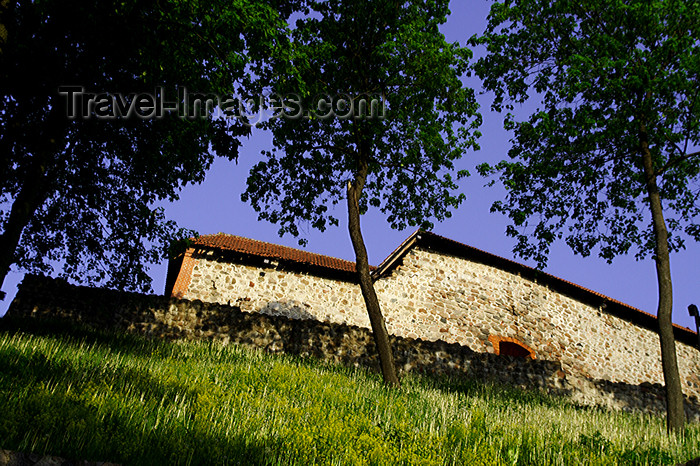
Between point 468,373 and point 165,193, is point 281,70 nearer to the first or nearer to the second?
point 165,193

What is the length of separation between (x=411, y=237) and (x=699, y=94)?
33.7 ft

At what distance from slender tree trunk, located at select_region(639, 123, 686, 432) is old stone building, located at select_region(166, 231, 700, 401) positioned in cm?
863

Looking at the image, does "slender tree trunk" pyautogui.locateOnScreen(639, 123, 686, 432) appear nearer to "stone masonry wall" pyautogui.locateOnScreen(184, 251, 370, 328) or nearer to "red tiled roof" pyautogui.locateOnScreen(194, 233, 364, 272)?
"stone masonry wall" pyautogui.locateOnScreen(184, 251, 370, 328)


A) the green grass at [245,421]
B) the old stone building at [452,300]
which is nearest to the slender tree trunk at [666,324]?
the green grass at [245,421]

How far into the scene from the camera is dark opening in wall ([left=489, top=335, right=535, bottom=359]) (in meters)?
16.5

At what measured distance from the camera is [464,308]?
1672 cm

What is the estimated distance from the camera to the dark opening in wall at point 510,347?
16.5 m

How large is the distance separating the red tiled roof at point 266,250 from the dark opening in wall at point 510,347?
6.72m

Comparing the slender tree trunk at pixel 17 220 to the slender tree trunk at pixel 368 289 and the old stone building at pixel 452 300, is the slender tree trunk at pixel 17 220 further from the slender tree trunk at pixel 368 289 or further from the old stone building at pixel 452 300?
the old stone building at pixel 452 300

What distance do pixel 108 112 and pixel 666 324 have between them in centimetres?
1273

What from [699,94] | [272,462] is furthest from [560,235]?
[272,462]

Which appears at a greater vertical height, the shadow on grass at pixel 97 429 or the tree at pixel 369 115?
the tree at pixel 369 115

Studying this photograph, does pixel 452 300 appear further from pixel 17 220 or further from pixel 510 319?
pixel 17 220

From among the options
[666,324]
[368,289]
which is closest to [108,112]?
[368,289]
